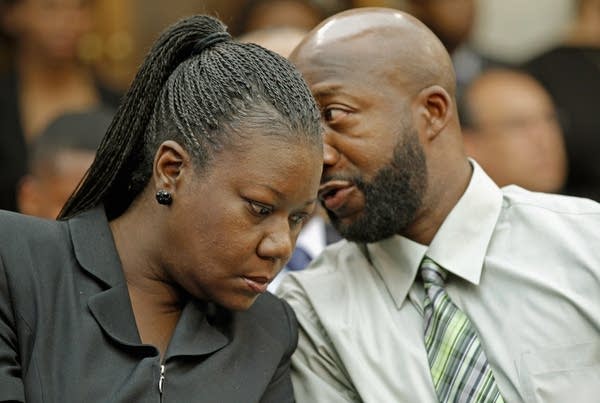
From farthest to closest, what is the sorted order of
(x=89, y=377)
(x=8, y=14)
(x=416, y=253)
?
(x=8, y=14), (x=416, y=253), (x=89, y=377)

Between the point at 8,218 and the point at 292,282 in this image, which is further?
the point at 292,282

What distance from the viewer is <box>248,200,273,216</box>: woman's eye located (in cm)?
278

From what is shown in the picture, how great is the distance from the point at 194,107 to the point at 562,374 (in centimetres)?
117

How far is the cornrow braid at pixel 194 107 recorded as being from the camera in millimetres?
2822

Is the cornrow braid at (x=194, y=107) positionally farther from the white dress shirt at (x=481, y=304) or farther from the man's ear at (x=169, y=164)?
the white dress shirt at (x=481, y=304)

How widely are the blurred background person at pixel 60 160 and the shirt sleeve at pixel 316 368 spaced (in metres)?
1.30

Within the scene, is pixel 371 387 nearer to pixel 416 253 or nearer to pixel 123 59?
pixel 416 253

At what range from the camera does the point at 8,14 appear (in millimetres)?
5547

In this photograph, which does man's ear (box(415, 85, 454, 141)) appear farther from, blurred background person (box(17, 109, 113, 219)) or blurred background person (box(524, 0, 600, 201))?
blurred background person (box(524, 0, 600, 201))

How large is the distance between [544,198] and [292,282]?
0.76 metres

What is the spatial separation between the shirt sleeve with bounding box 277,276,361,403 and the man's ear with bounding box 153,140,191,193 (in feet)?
2.41

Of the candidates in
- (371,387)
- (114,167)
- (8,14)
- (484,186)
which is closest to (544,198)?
(484,186)

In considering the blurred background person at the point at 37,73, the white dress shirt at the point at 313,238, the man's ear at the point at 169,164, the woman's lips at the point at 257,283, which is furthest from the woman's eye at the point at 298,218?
the blurred background person at the point at 37,73

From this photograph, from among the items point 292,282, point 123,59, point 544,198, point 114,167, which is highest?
point 114,167
